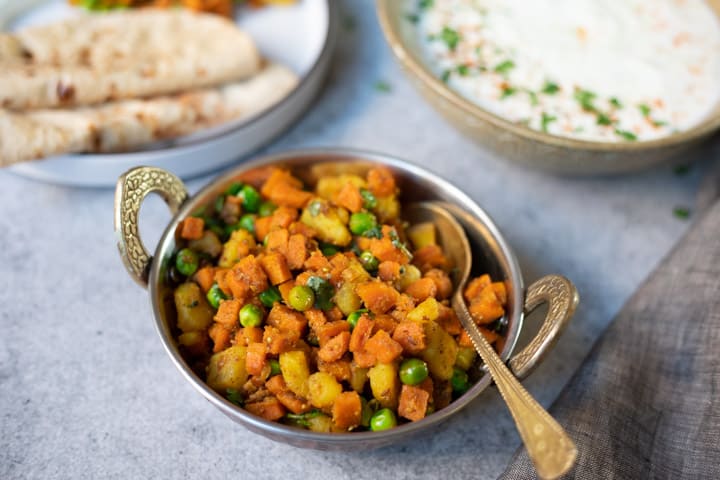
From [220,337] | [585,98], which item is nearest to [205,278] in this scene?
[220,337]

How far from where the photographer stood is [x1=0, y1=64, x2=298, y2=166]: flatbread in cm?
248

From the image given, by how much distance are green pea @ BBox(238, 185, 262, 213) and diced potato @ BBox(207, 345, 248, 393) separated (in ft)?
1.85

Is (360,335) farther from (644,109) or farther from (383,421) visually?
(644,109)

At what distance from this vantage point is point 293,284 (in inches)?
79.4

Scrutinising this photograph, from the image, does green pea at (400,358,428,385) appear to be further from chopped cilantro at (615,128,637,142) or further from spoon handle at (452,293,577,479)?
chopped cilantro at (615,128,637,142)

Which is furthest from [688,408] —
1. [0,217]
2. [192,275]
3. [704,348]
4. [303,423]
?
[0,217]

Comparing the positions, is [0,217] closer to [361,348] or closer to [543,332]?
[361,348]

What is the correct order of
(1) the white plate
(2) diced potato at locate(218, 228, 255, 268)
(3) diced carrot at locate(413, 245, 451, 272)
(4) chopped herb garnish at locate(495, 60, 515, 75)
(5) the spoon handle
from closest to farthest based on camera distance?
(5) the spoon handle
(2) diced potato at locate(218, 228, 255, 268)
(3) diced carrot at locate(413, 245, 451, 272)
(1) the white plate
(4) chopped herb garnish at locate(495, 60, 515, 75)

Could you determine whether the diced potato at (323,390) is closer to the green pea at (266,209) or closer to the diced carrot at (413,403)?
the diced carrot at (413,403)

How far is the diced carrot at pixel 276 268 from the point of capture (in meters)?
1.99

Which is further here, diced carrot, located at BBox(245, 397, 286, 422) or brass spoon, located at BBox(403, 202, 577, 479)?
diced carrot, located at BBox(245, 397, 286, 422)

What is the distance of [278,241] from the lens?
207 centimetres

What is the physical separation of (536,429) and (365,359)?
0.50 metres

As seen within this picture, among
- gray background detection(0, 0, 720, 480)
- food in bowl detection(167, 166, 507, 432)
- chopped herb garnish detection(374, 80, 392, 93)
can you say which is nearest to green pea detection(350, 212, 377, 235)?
food in bowl detection(167, 166, 507, 432)
